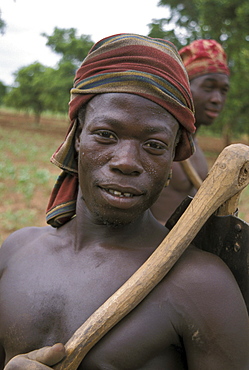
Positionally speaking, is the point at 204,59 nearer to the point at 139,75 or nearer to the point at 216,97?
the point at 216,97

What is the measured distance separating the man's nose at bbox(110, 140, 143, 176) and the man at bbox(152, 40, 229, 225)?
6.30 feet

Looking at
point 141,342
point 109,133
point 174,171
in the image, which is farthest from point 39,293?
point 174,171

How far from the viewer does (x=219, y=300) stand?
4.43 feet

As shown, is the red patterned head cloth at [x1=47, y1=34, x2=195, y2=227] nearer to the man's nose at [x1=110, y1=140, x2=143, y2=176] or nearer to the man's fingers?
the man's nose at [x1=110, y1=140, x2=143, y2=176]

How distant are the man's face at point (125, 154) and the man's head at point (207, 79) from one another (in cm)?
211

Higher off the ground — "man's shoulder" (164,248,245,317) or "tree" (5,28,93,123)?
"man's shoulder" (164,248,245,317)

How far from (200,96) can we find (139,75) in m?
2.22

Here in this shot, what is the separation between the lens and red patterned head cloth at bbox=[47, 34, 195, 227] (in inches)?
57.6

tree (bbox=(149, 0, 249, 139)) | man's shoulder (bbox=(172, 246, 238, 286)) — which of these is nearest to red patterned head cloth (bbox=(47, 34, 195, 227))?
man's shoulder (bbox=(172, 246, 238, 286))

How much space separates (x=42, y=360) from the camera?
1.27 meters

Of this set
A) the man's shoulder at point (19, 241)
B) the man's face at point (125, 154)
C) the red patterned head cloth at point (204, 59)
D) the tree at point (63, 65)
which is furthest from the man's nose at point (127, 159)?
the tree at point (63, 65)

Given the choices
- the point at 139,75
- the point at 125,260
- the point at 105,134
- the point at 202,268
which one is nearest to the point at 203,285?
the point at 202,268

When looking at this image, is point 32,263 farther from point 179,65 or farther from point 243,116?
point 243,116

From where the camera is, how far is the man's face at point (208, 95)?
3545 mm
